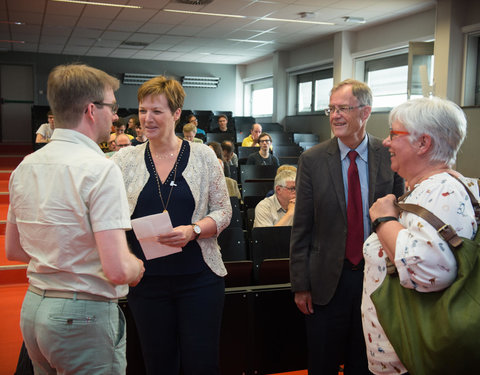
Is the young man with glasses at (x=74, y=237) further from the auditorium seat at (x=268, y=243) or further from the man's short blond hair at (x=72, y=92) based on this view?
the auditorium seat at (x=268, y=243)

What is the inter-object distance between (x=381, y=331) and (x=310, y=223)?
0.69m

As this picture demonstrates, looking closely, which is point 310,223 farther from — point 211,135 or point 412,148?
point 211,135

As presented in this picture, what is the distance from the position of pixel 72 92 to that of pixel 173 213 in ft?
2.33

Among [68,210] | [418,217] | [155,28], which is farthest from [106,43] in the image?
[418,217]

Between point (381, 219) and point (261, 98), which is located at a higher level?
point (261, 98)

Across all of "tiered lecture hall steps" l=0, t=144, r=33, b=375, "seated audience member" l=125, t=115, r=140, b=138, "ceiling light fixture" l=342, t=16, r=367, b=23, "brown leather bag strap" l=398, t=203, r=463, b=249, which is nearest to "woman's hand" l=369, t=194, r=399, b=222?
"brown leather bag strap" l=398, t=203, r=463, b=249

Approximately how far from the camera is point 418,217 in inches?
48.6

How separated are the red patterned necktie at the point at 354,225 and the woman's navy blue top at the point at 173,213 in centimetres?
59

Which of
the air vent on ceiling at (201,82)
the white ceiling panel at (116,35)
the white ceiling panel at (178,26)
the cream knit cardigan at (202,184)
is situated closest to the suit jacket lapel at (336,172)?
the cream knit cardigan at (202,184)

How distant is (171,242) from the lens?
68.1 inches

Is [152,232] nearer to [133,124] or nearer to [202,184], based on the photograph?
[202,184]

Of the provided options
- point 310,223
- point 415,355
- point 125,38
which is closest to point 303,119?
point 125,38

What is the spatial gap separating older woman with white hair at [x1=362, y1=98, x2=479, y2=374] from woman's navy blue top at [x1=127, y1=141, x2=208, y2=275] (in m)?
0.67

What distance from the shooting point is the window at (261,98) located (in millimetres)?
14875
